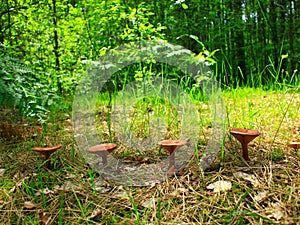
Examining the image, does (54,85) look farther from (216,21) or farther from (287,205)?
(216,21)

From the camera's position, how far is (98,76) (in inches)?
151

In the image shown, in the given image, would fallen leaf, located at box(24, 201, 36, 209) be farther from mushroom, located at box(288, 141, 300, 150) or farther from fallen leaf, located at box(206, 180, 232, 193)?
mushroom, located at box(288, 141, 300, 150)

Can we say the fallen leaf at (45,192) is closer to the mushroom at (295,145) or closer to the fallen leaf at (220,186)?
the fallen leaf at (220,186)

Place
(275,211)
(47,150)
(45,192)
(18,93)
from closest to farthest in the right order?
(275,211) → (45,192) → (47,150) → (18,93)

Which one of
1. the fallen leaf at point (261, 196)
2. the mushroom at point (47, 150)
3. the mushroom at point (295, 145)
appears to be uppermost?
the mushroom at point (47, 150)

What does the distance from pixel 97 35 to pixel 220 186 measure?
445 cm

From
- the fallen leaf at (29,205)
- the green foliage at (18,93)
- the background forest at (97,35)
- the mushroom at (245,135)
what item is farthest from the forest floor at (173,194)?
the background forest at (97,35)

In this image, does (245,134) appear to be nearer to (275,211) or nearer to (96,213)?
(275,211)

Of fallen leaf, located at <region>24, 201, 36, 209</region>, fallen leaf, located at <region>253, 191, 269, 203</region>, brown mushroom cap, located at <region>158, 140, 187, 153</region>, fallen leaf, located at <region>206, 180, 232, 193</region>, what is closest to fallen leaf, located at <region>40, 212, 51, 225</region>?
fallen leaf, located at <region>24, 201, 36, 209</region>

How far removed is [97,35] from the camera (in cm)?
518

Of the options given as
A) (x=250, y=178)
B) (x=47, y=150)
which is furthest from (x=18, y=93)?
(x=250, y=178)

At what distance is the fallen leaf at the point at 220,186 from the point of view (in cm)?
138

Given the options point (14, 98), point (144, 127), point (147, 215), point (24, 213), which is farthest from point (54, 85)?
point (147, 215)

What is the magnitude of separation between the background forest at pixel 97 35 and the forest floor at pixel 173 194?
628 millimetres
